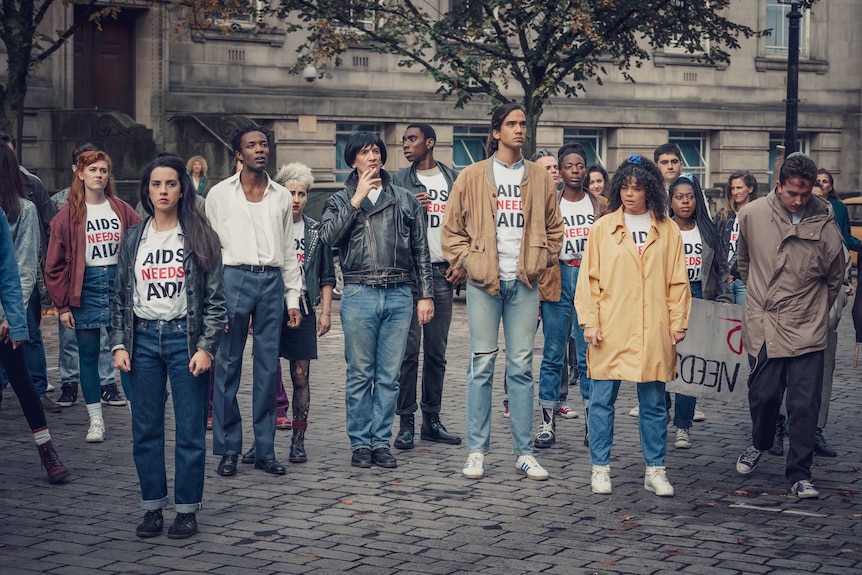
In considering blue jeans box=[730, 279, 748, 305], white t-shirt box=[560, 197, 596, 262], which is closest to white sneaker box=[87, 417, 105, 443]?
white t-shirt box=[560, 197, 596, 262]

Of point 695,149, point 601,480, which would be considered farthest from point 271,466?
point 695,149

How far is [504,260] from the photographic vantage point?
8.31m

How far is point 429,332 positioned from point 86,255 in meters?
2.50

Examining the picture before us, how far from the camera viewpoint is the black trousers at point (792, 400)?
7930 millimetres

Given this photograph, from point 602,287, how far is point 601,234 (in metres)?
0.31

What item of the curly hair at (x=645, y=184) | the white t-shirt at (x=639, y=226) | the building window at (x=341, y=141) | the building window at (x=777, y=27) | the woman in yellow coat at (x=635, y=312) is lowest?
the woman in yellow coat at (x=635, y=312)

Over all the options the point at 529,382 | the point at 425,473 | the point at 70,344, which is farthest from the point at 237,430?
the point at 70,344

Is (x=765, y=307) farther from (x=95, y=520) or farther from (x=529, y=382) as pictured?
(x=95, y=520)

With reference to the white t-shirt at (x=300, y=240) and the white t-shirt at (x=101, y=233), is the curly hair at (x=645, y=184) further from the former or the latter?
the white t-shirt at (x=101, y=233)

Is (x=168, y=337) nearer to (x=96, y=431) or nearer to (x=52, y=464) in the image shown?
(x=52, y=464)

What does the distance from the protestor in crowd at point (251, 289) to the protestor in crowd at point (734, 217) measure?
132 inches

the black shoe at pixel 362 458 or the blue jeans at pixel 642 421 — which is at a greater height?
the blue jeans at pixel 642 421

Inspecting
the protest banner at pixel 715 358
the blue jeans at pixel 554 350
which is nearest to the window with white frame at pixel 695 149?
the blue jeans at pixel 554 350

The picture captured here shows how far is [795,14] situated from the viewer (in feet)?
74.0
